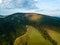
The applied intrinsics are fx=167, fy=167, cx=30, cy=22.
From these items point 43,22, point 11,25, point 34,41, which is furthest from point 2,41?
point 43,22

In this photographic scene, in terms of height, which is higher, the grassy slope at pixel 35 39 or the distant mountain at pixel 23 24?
the distant mountain at pixel 23 24

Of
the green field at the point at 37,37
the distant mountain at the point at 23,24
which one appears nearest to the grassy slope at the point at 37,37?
the green field at the point at 37,37

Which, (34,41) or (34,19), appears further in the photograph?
(34,19)

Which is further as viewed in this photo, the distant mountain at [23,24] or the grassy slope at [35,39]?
the distant mountain at [23,24]

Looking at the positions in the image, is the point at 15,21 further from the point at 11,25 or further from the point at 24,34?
the point at 24,34

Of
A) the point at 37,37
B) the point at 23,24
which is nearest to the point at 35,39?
the point at 37,37

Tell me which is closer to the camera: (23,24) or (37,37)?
(37,37)

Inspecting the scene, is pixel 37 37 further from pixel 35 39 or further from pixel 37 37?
pixel 35 39

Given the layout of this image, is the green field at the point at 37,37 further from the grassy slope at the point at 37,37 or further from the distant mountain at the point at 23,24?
the distant mountain at the point at 23,24

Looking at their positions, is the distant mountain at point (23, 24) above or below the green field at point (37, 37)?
above
